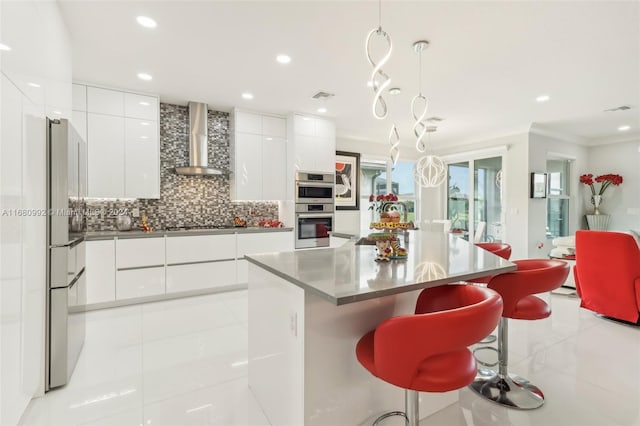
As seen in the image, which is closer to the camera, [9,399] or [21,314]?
[9,399]

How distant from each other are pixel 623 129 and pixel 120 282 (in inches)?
340

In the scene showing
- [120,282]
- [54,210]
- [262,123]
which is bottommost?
[120,282]

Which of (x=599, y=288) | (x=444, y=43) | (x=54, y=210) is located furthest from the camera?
(x=599, y=288)

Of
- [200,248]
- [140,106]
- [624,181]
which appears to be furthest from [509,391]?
[624,181]

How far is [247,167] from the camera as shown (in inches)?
185

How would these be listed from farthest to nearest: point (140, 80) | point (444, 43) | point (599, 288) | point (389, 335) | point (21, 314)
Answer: point (140, 80) < point (599, 288) < point (444, 43) < point (21, 314) < point (389, 335)

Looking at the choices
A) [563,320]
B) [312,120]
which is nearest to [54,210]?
[312,120]

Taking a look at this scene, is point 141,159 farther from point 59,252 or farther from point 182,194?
point 59,252

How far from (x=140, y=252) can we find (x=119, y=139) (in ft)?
4.71

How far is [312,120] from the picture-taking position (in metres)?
5.00

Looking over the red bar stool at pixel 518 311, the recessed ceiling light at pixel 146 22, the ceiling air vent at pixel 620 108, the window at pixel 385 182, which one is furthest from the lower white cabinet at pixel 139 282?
the ceiling air vent at pixel 620 108

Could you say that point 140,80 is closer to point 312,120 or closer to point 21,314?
point 312,120

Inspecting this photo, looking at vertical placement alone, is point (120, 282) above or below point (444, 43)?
below

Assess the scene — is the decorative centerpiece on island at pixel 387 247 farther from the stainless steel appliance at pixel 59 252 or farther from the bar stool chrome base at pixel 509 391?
the stainless steel appliance at pixel 59 252
